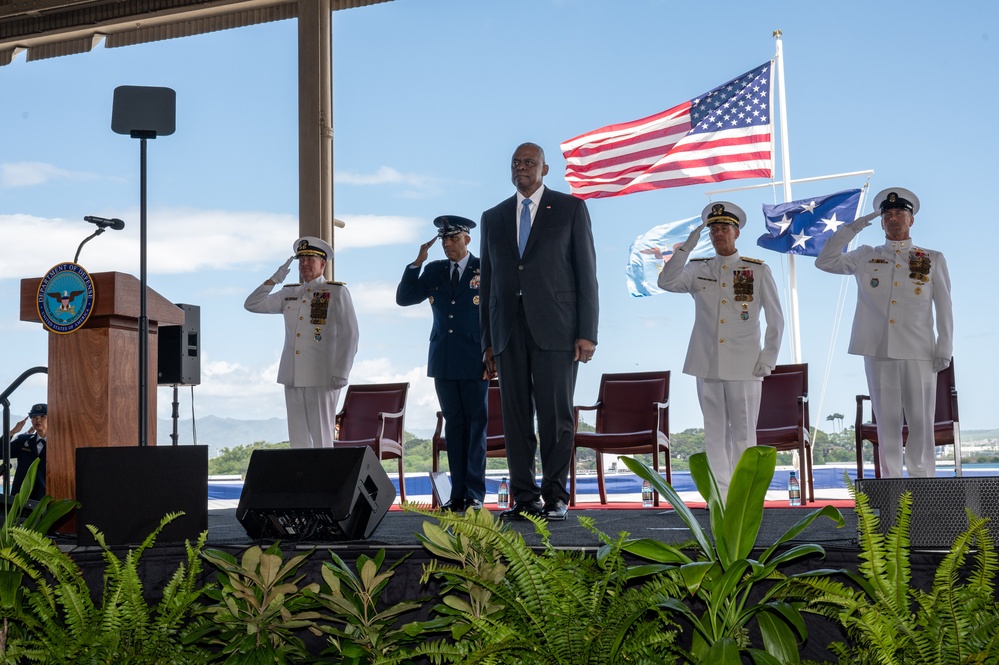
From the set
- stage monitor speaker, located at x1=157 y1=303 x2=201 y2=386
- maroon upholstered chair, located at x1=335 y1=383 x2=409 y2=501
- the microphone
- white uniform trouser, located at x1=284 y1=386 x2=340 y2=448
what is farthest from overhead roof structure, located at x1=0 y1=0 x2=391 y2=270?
the microphone

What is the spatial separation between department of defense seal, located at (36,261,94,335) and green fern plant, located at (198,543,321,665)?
1.33 metres

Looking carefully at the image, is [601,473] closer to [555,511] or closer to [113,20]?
[555,511]

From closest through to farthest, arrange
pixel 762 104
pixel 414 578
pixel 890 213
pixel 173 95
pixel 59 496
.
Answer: pixel 414 578, pixel 59 496, pixel 173 95, pixel 890 213, pixel 762 104

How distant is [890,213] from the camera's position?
163 inches

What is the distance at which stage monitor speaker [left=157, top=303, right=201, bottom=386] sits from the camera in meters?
3.88

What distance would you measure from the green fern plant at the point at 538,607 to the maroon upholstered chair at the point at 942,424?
327 cm

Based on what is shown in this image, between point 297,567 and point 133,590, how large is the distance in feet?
1.25

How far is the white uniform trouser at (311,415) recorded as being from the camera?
431 cm

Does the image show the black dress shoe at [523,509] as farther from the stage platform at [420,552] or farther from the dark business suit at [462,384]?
the dark business suit at [462,384]

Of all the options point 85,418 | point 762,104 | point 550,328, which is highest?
point 762,104

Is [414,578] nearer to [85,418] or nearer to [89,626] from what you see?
[89,626]

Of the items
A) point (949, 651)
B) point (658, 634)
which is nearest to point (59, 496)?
point (658, 634)

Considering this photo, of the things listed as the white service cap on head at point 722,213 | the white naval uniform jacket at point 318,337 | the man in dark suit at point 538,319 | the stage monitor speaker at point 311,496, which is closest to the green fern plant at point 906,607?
the stage monitor speaker at point 311,496

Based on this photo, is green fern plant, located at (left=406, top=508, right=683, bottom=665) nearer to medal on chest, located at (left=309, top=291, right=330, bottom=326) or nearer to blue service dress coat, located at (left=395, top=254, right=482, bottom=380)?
blue service dress coat, located at (left=395, top=254, right=482, bottom=380)
